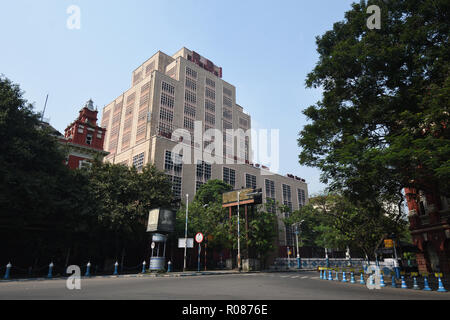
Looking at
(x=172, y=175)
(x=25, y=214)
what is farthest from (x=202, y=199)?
(x=25, y=214)

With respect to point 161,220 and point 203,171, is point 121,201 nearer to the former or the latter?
point 161,220

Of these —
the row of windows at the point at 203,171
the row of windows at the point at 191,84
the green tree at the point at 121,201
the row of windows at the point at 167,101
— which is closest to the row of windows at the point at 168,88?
the row of windows at the point at 167,101

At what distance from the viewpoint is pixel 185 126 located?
65938 millimetres

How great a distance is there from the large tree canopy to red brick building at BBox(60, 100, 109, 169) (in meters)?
29.7

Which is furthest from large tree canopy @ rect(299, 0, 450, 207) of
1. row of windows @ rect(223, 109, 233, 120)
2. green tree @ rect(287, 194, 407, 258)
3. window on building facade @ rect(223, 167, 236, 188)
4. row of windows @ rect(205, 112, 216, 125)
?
row of windows @ rect(223, 109, 233, 120)

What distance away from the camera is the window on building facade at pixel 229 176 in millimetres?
62119

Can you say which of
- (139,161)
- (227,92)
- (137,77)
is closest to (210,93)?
(227,92)

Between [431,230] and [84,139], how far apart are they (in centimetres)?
4046

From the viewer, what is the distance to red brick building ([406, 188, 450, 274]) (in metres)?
21.4

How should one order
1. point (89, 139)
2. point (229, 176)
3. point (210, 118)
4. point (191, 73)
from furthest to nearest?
point (210, 118), point (191, 73), point (229, 176), point (89, 139)

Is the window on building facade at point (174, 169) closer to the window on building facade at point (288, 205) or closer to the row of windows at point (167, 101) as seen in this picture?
the row of windows at point (167, 101)

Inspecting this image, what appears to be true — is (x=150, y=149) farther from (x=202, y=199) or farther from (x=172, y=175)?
(x=202, y=199)

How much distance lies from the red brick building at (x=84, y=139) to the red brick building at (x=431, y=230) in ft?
117

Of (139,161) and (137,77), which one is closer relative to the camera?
(139,161)
